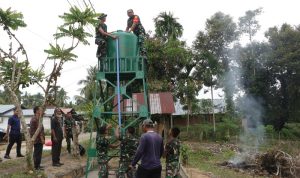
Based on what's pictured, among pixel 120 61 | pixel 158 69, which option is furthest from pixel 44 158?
pixel 158 69

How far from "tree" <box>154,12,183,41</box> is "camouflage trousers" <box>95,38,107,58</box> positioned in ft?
87.6

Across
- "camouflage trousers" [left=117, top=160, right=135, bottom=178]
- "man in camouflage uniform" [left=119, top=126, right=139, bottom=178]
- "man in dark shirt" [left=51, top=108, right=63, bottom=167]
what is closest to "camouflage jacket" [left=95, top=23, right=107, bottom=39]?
"man in dark shirt" [left=51, top=108, right=63, bottom=167]

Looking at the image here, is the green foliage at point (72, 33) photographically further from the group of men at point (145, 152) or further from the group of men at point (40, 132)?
the group of men at point (145, 152)

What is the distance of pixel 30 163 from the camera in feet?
32.2

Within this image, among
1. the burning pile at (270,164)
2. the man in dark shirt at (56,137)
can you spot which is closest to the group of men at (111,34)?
the man in dark shirt at (56,137)

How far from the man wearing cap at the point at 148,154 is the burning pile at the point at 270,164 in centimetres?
995

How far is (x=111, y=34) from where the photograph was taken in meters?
10.7

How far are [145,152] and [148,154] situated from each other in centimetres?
6

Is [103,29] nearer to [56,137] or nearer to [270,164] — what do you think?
[56,137]

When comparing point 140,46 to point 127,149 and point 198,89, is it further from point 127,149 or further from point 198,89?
point 198,89

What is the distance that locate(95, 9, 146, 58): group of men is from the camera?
34.8 feet

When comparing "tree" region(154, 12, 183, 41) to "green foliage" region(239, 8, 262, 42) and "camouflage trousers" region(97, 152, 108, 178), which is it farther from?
"camouflage trousers" region(97, 152, 108, 178)

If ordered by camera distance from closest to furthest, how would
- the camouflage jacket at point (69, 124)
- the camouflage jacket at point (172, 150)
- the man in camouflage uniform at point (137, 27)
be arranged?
1. the camouflage jacket at point (172, 150)
2. the man in camouflage uniform at point (137, 27)
3. the camouflage jacket at point (69, 124)

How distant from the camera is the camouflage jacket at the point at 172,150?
8281 millimetres
